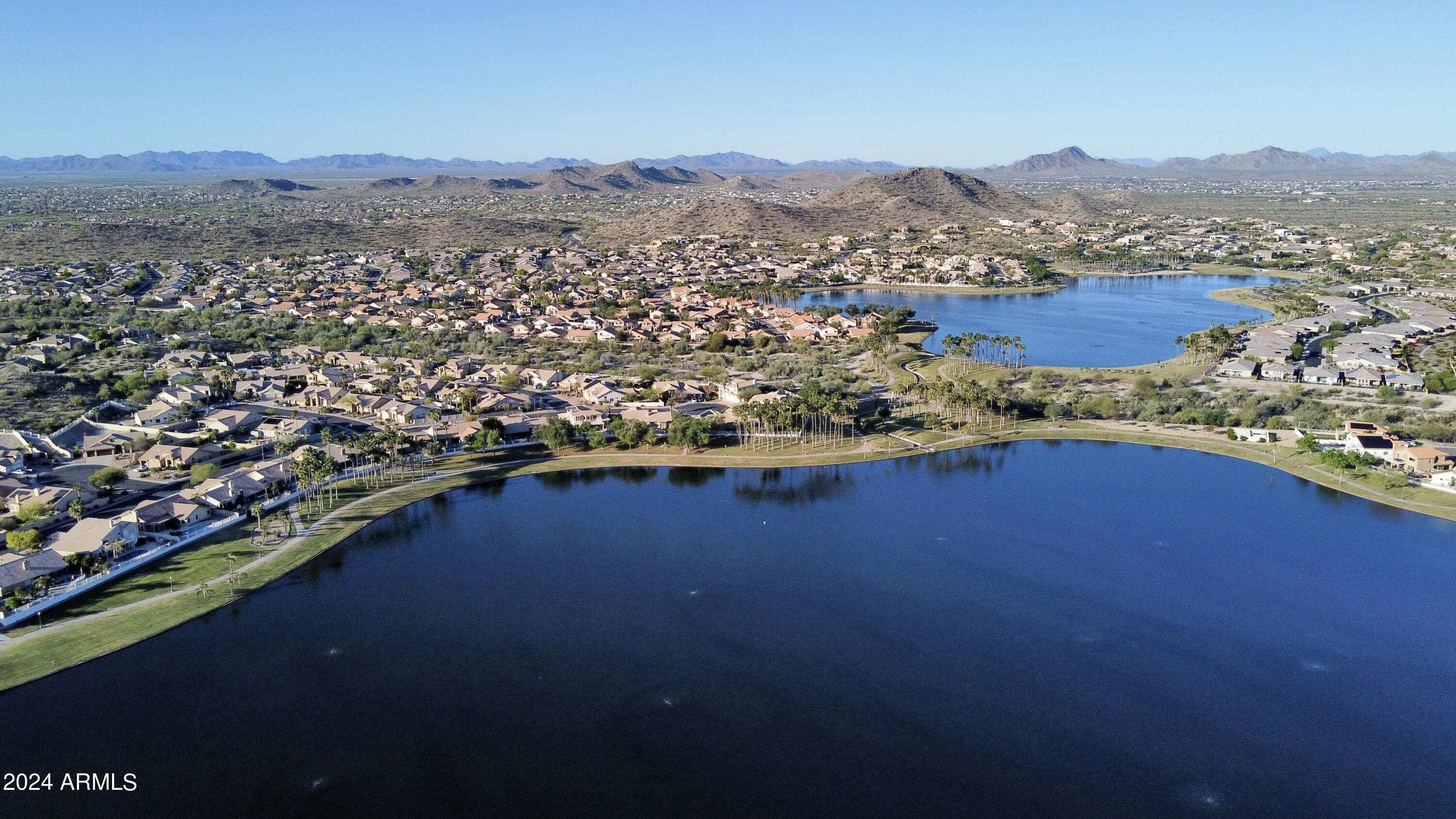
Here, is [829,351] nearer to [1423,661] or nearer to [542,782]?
[1423,661]

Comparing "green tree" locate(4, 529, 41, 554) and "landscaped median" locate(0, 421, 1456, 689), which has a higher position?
"green tree" locate(4, 529, 41, 554)

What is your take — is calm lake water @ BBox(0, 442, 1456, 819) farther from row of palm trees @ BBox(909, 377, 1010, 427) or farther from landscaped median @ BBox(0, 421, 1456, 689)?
row of palm trees @ BBox(909, 377, 1010, 427)

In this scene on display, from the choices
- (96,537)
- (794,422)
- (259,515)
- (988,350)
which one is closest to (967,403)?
(794,422)

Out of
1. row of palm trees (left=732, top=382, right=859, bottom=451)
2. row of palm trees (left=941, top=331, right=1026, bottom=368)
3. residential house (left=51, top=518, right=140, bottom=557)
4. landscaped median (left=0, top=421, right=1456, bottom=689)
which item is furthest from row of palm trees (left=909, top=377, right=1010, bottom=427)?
residential house (left=51, top=518, right=140, bottom=557)

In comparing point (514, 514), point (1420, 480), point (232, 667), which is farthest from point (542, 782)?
point (1420, 480)

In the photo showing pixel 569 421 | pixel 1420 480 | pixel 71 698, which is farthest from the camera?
pixel 569 421

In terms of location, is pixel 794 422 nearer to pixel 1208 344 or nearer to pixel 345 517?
pixel 345 517
